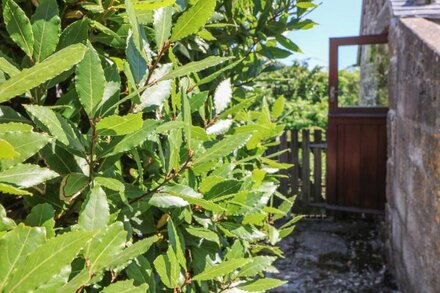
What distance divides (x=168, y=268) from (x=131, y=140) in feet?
0.82

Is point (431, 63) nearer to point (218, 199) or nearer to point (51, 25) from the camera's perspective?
point (218, 199)

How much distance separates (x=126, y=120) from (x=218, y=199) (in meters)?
0.35

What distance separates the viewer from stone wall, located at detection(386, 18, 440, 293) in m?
3.19

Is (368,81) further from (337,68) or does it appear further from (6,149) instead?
(6,149)

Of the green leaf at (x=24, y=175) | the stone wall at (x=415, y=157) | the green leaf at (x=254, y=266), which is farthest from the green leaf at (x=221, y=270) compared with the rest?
the stone wall at (x=415, y=157)

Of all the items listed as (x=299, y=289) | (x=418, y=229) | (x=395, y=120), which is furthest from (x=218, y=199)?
(x=395, y=120)

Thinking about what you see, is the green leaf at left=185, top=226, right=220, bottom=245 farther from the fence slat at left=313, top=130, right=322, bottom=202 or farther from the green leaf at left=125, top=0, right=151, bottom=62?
the fence slat at left=313, top=130, right=322, bottom=202

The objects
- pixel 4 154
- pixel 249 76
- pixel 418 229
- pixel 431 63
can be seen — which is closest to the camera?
pixel 4 154

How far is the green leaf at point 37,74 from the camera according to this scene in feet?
1.67

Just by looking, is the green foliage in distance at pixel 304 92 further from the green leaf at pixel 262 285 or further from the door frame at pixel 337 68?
the green leaf at pixel 262 285

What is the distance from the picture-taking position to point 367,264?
17.9ft

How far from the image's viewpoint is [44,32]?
0.69 meters

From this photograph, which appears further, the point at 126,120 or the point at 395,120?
the point at 395,120

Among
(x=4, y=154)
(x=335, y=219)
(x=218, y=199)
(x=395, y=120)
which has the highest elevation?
(x=4, y=154)
